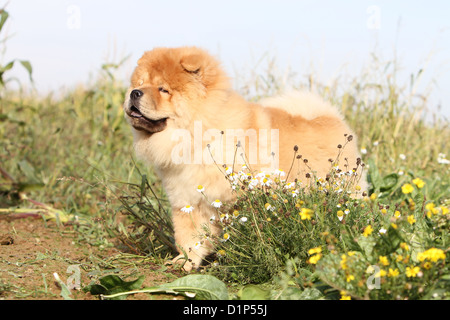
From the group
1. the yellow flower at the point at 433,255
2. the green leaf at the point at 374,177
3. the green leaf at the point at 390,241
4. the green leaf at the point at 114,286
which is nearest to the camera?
the yellow flower at the point at 433,255

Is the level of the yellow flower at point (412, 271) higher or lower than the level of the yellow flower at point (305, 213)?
lower

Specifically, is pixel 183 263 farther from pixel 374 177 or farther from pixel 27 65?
pixel 27 65

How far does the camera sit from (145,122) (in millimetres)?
Answer: 2975

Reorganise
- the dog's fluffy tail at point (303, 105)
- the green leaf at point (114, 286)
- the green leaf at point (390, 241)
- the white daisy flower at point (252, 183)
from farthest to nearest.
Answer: the dog's fluffy tail at point (303, 105) → the white daisy flower at point (252, 183) → the green leaf at point (114, 286) → the green leaf at point (390, 241)

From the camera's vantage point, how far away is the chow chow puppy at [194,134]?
2936 millimetres

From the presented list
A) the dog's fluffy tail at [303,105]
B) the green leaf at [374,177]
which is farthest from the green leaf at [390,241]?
the green leaf at [374,177]

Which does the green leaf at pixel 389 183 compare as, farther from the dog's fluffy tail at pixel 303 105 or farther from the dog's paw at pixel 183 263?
the dog's paw at pixel 183 263

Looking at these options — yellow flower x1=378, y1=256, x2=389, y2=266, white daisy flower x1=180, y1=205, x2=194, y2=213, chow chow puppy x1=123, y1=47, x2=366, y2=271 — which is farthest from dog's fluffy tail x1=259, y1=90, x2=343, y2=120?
yellow flower x1=378, y1=256, x2=389, y2=266

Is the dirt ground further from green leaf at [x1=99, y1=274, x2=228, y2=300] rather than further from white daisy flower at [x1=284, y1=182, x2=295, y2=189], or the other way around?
white daisy flower at [x1=284, y1=182, x2=295, y2=189]

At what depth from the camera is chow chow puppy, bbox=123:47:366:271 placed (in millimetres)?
2936

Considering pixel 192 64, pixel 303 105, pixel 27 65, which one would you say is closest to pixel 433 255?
pixel 192 64

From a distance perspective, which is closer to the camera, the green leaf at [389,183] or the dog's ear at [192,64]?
the dog's ear at [192,64]

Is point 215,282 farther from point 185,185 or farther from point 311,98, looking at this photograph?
point 311,98

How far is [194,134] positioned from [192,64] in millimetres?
439
